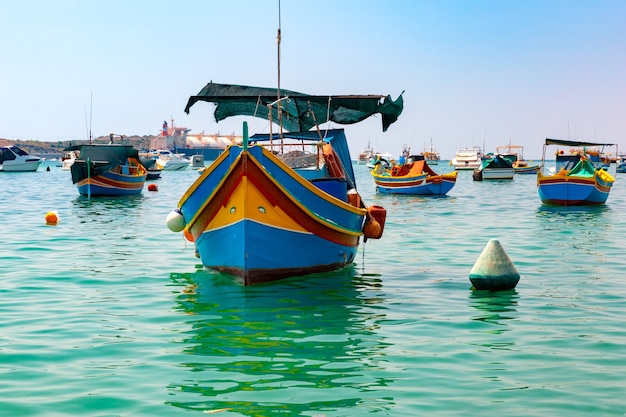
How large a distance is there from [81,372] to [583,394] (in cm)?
503

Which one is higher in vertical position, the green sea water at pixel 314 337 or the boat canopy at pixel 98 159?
the boat canopy at pixel 98 159

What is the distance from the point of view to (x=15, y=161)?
8969 centimetres

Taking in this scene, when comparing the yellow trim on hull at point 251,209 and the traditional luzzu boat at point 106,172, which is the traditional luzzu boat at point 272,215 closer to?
the yellow trim on hull at point 251,209

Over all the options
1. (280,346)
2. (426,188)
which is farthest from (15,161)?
(280,346)

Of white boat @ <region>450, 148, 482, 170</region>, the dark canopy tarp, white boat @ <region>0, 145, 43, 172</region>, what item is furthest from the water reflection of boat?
white boat @ <region>450, 148, 482, 170</region>

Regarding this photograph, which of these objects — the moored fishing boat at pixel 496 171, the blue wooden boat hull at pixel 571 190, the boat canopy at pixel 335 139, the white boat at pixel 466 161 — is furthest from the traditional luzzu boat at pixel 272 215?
the white boat at pixel 466 161

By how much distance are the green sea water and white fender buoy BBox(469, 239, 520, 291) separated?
23cm

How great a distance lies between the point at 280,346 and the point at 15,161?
87934 millimetres

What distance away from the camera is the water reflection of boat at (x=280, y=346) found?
714cm

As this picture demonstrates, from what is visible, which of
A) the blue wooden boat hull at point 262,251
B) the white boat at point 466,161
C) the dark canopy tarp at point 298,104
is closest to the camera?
the blue wooden boat hull at point 262,251

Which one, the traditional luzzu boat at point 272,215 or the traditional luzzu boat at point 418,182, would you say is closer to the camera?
the traditional luzzu boat at point 272,215

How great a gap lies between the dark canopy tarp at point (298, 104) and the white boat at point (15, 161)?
77495mm

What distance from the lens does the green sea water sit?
23.4 feet

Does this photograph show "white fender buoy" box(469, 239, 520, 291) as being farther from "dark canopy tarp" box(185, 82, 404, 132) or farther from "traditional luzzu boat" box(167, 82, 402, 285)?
"dark canopy tarp" box(185, 82, 404, 132)
